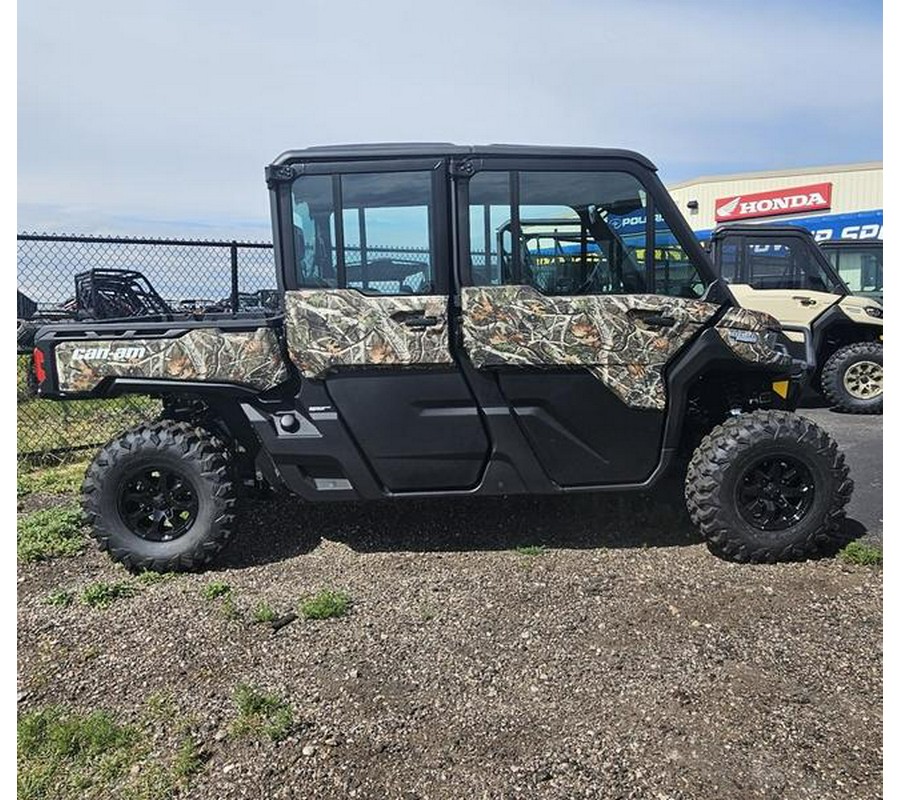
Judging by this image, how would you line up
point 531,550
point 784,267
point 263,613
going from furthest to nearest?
point 784,267, point 531,550, point 263,613

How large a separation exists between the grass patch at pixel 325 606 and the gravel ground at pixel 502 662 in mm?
76

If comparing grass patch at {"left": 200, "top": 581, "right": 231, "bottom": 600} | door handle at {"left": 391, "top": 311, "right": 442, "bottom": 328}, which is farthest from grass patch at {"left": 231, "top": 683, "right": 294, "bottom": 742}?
door handle at {"left": 391, "top": 311, "right": 442, "bottom": 328}

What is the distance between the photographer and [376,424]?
161 inches

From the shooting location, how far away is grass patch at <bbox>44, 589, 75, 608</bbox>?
12.5 ft

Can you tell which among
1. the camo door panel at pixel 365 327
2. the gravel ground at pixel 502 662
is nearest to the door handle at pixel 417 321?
the camo door panel at pixel 365 327

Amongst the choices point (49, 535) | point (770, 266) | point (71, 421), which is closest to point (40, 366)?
point (49, 535)

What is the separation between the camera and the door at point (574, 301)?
157 inches

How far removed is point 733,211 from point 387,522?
Result: 2580 cm

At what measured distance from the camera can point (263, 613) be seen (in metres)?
3.62

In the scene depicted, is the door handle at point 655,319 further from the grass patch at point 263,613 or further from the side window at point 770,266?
the side window at point 770,266

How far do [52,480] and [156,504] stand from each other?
255cm

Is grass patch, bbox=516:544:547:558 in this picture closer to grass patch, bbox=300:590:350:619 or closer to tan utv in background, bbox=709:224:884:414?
grass patch, bbox=300:590:350:619

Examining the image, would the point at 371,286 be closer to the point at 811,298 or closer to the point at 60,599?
the point at 60,599

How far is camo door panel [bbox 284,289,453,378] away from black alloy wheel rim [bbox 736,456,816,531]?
1869 millimetres
